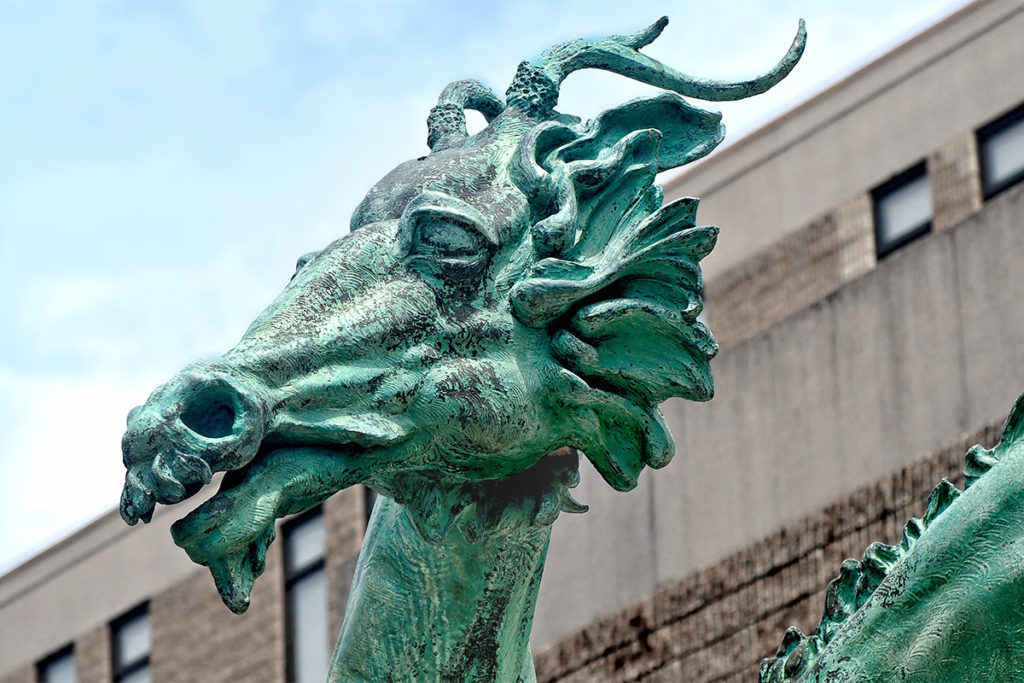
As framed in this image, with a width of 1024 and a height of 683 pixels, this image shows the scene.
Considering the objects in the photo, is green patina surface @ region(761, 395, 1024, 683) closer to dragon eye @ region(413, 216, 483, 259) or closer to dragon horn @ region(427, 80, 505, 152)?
dragon eye @ region(413, 216, 483, 259)

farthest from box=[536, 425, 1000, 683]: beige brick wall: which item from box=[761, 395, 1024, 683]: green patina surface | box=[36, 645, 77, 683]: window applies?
box=[761, 395, 1024, 683]: green patina surface

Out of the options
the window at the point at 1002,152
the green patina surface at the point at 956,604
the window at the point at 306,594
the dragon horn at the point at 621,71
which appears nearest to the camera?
the green patina surface at the point at 956,604

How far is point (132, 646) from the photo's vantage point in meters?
28.7

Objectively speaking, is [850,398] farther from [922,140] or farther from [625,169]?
[625,169]

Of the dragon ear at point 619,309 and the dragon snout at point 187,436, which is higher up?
the dragon ear at point 619,309

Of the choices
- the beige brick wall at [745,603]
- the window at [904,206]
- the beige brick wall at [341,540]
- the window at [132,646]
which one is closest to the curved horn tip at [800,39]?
the beige brick wall at [745,603]

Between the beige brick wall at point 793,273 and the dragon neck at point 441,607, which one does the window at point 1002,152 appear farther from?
the dragon neck at point 441,607

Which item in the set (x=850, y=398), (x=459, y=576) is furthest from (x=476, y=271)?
(x=850, y=398)

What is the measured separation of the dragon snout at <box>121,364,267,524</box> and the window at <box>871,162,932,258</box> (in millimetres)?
20232

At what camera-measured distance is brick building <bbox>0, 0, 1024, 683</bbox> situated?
68.8ft

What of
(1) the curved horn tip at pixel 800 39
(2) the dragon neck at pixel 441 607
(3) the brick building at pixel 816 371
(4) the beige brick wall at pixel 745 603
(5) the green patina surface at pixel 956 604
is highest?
(3) the brick building at pixel 816 371

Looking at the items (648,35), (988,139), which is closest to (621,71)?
(648,35)

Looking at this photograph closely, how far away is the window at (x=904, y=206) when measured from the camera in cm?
2341

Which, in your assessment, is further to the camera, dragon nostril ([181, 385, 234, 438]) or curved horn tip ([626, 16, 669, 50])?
curved horn tip ([626, 16, 669, 50])
